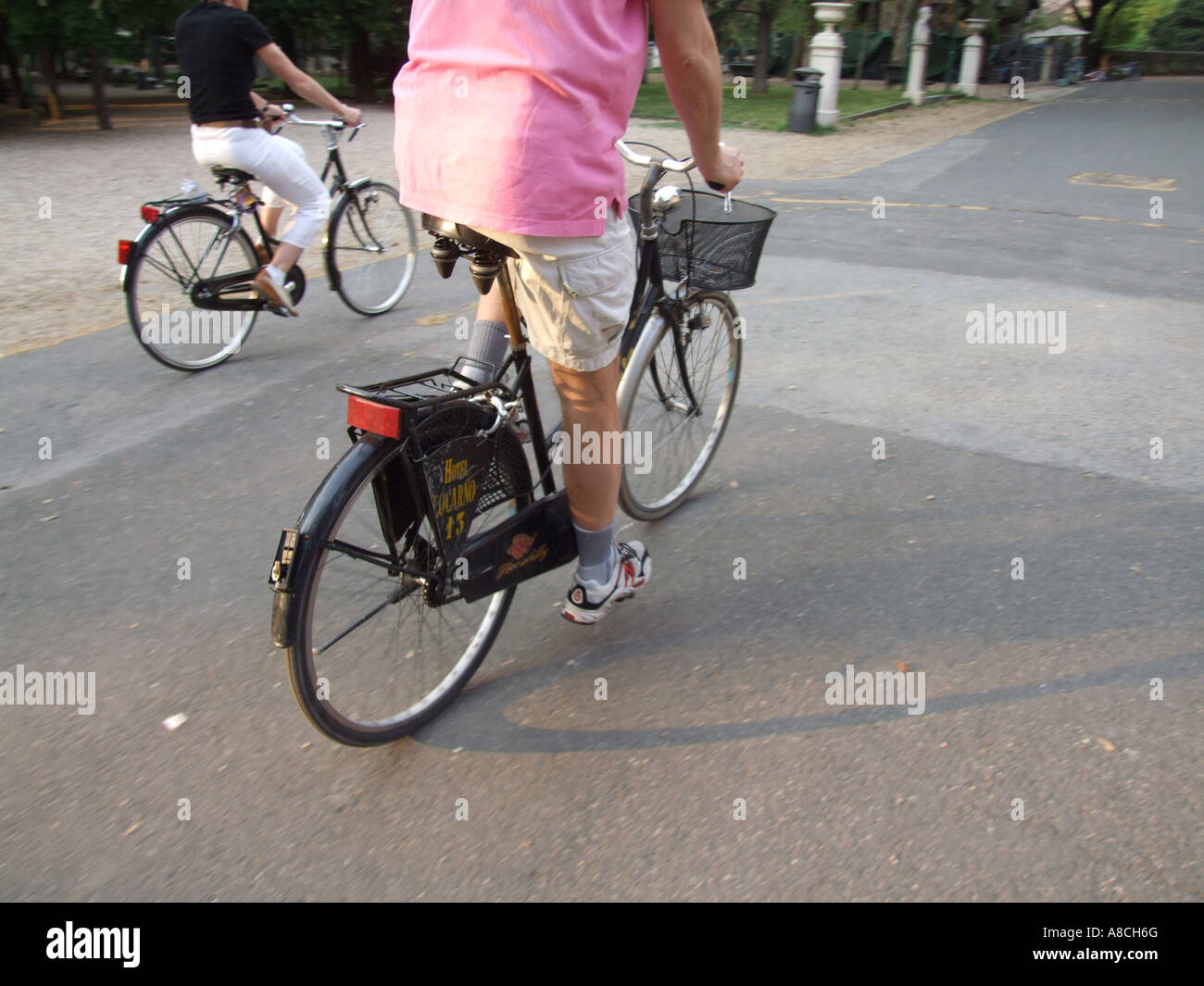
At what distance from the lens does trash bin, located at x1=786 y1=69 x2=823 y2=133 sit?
16.3 m

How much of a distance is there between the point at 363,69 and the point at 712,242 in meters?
20.7

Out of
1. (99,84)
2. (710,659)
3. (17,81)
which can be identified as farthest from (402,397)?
(17,81)

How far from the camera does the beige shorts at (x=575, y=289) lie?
2.34 m

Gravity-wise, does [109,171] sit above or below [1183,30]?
above

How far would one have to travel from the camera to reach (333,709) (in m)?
2.43

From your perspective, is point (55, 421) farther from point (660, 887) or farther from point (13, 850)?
point (660, 887)

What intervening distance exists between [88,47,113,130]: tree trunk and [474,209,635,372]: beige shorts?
14405mm

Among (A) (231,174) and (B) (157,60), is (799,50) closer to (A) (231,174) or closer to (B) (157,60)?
(B) (157,60)

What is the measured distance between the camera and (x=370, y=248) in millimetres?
6301

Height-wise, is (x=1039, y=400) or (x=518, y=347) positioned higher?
(x=518, y=347)

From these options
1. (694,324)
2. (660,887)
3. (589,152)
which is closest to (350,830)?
(660,887)

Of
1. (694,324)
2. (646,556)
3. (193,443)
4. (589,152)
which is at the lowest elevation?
(193,443)

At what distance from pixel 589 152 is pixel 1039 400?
3.49 metres

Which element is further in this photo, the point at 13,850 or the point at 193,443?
the point at 193,443
